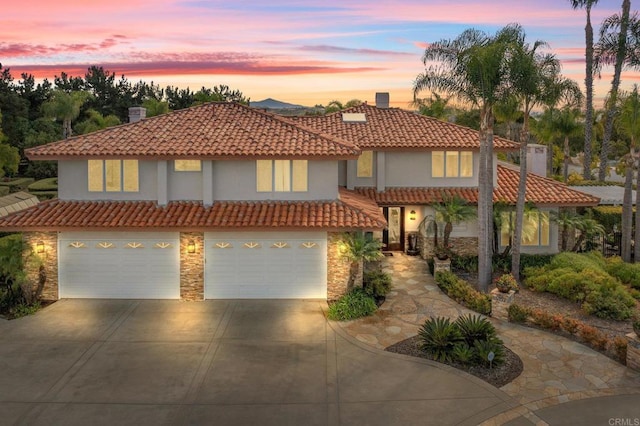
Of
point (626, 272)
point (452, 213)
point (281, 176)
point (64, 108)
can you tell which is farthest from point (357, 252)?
point (64, 108)

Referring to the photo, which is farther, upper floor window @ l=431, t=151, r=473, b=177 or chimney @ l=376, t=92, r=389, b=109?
chimney @ l=376, t=92, r=389, b=109

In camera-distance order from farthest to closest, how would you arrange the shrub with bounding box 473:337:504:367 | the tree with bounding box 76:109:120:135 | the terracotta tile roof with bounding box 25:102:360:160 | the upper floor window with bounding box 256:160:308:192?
1. the tree with bounding box 76:109:120:135
2. the upper floor window with bounding box 256:160:308:192
3. the terracotta tile roof with bounding box 25:102:360:160
4. the shrub with bounding box 473:337:504:367

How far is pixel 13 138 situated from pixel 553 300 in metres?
61.2

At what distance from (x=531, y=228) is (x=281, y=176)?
11.6 metres

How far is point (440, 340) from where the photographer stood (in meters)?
15.3

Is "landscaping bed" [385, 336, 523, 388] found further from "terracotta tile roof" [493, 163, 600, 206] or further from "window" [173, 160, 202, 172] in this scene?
"terracotta tile roof" [493, 163, 600, 206]

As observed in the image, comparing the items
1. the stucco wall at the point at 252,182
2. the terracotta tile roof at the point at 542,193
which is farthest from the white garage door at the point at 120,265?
the terracotta tile roof at the point at 542,193

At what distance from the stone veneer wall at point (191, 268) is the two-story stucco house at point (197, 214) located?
37mm

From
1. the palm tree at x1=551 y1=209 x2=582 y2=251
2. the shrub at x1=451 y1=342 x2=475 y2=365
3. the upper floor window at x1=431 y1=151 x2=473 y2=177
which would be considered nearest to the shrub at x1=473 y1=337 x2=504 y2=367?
the shrub at x1=451 y1=342 x2=475 y2=365

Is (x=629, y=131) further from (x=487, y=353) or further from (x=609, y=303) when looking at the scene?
(x=487, y=353)

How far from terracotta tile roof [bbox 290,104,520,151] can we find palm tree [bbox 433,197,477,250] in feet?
9.78

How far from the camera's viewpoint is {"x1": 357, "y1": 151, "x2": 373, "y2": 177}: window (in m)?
26.7

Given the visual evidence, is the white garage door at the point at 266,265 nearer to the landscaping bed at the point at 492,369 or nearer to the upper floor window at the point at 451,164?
the landscaping bed at the point at 492,369

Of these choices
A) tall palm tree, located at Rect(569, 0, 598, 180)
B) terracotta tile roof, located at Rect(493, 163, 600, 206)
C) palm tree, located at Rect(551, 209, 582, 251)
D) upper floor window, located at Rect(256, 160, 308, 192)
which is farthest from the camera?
tall palm tree, located at Rect(569, 0, 598, 180)
